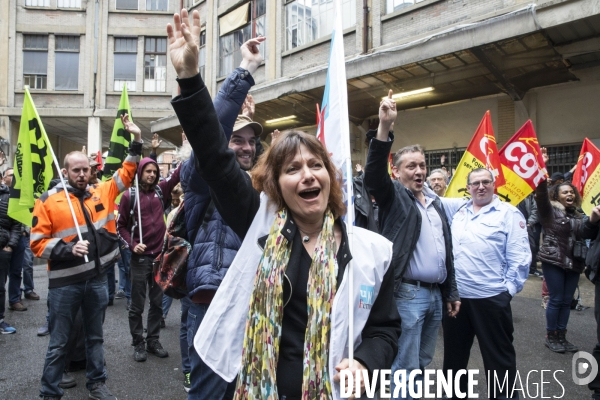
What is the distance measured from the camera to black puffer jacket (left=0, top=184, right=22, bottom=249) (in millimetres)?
6137

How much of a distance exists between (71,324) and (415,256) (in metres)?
2.80

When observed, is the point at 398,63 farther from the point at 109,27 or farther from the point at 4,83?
the point at 4,83

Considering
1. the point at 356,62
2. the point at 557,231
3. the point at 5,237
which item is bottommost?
the point at 5,237

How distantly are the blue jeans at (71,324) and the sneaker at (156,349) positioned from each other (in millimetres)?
1140

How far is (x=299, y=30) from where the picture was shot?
1561 centimetres

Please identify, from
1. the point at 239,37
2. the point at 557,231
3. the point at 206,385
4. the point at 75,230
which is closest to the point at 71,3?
the point at 239,37

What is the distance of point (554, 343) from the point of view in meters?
5.16

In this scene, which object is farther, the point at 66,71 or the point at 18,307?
the point at 66,71

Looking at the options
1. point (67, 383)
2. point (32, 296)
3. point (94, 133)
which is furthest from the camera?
point (94, 133)

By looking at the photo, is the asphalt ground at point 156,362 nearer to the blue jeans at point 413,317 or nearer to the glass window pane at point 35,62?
the blue jeans at point 413,317

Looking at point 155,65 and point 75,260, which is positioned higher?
point 155,65

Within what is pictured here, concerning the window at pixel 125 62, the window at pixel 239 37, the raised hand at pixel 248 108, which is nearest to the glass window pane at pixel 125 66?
the window at pixel 125 62

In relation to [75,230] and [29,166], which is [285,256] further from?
[29,166]

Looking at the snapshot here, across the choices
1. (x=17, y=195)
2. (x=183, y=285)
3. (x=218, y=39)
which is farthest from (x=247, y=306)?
(x=218, y=39)
